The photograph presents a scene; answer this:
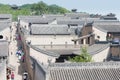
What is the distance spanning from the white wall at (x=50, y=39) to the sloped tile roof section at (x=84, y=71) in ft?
76.2

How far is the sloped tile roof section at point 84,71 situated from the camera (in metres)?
22.6

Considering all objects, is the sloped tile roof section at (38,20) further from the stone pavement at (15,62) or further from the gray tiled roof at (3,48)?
the gray tiled roof at (3,48)

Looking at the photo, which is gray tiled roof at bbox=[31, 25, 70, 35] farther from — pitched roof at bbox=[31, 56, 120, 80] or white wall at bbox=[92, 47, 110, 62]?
pitched roof at bbox=[31, 56, 120, 80]

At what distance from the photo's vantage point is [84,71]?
2323 centimetres

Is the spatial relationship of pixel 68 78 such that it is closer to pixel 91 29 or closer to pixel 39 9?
pixel 91 29

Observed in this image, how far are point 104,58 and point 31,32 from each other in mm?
15377

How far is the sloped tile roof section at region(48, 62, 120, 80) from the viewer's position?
2261 centimetres

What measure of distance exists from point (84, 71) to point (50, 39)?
81.9 feet

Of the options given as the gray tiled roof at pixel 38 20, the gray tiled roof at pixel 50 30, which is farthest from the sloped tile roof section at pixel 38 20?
the gray tiled roof at pixel 50 30

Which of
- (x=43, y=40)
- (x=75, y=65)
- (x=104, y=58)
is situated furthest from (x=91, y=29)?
(x=75, y=65)

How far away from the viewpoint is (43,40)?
47.3 meters

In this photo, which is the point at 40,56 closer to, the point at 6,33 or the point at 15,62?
the point at 15,62

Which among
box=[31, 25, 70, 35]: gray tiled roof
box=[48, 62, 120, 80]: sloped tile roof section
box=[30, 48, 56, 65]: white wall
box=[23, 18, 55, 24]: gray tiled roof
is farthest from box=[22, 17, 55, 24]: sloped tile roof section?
box=[48, 62, 120, 80]: sloped tile roof section

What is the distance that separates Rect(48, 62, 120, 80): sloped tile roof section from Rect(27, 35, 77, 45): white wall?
2324cm
